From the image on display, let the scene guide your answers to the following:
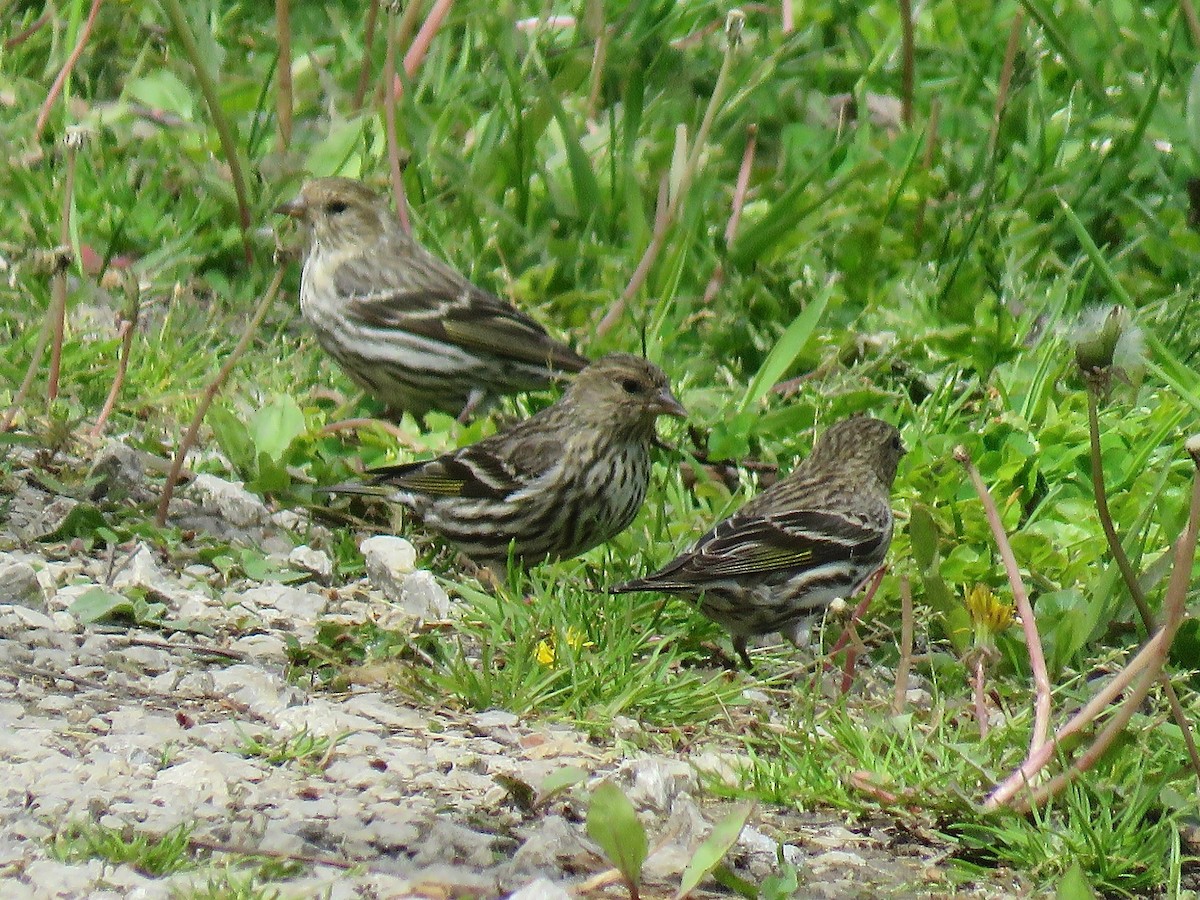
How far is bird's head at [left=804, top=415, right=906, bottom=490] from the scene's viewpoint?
5543mm

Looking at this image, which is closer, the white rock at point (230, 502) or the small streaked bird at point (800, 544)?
the small streaked bird at point (800, 544)

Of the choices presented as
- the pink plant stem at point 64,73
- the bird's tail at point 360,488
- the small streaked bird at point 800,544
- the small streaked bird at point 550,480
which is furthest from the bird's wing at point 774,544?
the pink plant stem at point 64,73

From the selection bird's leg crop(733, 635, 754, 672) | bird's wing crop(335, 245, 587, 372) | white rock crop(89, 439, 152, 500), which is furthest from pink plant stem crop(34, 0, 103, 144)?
bird's leg crop(733, 635, 754, 672)

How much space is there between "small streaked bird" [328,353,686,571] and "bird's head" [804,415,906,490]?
0.48 meters

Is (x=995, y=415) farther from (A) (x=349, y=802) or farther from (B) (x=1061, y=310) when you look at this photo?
(A) (x=349, y=802)

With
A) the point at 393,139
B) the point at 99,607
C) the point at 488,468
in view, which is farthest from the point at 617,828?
the point at 393,139

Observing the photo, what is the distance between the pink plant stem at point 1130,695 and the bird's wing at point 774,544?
1.33 meters

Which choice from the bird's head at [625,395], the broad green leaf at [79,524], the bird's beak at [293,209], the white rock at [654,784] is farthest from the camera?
the bird's beak at [293,209]

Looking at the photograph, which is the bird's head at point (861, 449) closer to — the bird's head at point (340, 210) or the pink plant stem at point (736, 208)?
the pink plant stem at point (736, 208)

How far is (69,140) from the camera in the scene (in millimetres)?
5121

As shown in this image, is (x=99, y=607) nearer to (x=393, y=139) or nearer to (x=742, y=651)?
(x=742, y=651)

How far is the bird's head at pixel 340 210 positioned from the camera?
7348mm

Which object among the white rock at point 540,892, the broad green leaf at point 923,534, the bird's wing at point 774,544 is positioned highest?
the broad green leaf at point 923,534

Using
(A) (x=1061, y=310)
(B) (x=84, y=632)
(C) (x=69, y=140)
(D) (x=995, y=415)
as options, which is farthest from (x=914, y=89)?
(B) (x=84, y=632)
